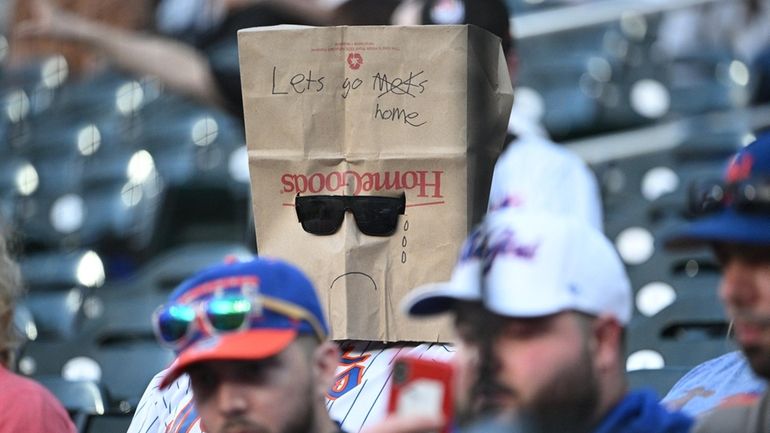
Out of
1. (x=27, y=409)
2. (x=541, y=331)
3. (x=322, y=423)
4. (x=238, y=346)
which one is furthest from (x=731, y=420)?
(x=27, y=409)

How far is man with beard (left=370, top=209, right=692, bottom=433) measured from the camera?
6.32 feet

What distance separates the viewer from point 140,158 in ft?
25.8

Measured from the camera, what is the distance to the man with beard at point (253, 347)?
2256 mm

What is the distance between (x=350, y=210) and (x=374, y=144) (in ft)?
0.43

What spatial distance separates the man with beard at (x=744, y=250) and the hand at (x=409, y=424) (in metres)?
0.40

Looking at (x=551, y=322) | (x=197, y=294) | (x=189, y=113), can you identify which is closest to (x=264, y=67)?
(x=197, y=294)

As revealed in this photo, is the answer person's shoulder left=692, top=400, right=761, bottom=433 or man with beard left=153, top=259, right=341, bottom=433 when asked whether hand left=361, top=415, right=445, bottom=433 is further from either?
person's shoulder left=692, top=400, right=761, bottom=433

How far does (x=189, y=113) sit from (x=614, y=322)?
22.3ft

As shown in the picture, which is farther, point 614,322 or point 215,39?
point 215,39

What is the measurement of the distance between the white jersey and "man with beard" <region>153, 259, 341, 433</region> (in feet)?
1.57

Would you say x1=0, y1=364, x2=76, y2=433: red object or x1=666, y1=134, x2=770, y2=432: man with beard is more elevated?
x1=666, y1=134, x2=770, y2=432: man with beard

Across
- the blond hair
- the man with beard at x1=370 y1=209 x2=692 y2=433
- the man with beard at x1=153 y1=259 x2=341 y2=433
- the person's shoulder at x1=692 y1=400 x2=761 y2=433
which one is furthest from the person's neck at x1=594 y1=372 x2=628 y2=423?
the blond hair

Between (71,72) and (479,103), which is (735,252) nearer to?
(479,103)

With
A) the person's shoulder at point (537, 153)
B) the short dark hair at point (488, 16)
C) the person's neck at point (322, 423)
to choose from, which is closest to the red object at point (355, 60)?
the short dark hair at point (488, 16)
